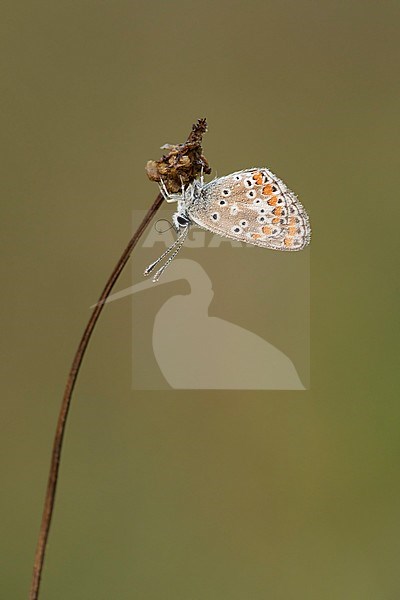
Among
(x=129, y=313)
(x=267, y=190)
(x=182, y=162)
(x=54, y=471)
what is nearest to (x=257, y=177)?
(x=267, y=190)

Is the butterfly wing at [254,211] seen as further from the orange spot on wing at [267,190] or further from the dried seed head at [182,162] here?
the dried seed head at [182,162]

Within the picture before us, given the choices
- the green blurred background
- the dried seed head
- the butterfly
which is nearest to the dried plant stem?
the dried seed head

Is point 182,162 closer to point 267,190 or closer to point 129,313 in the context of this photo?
point 267,190

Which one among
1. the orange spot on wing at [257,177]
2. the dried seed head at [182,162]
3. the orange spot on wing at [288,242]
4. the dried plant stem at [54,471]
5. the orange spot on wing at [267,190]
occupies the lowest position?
the dried plant stem at [54,471]

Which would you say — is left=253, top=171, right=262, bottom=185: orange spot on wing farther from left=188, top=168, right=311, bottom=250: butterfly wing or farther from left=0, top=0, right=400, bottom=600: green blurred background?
left=0, top=0, right=400, bottom=600: green blurred background

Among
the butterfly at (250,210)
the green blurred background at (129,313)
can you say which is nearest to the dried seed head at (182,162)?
the butterfly at (250,210)

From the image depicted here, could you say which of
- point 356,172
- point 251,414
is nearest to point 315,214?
point 356,172
